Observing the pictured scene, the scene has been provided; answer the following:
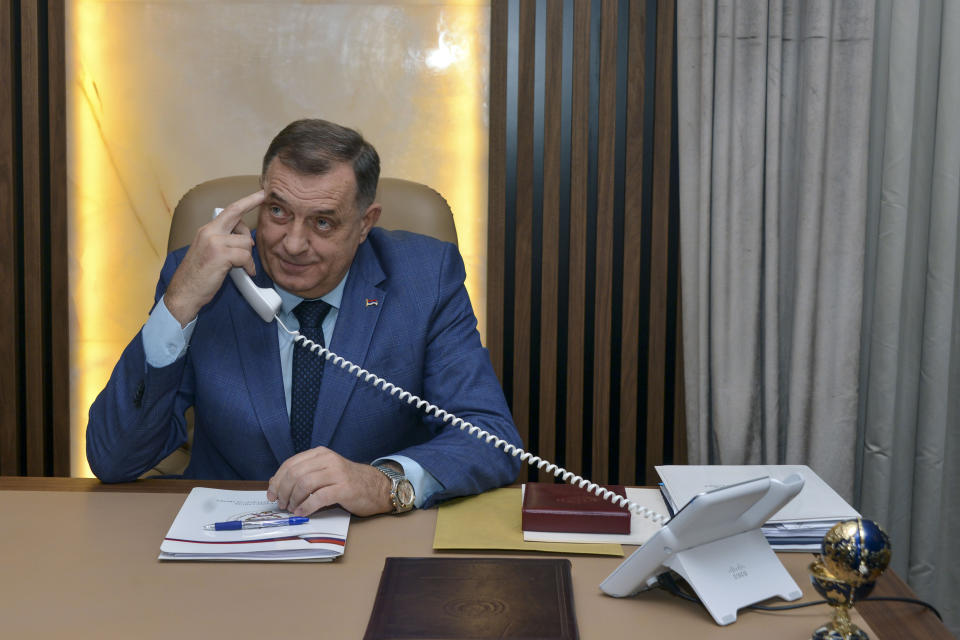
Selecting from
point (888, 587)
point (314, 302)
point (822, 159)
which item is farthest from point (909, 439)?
point (314, 302)

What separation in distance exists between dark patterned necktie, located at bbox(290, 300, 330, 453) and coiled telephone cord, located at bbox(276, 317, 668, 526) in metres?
0.02

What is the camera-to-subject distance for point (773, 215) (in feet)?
8.23

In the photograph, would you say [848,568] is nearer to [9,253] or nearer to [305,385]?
[305,385]

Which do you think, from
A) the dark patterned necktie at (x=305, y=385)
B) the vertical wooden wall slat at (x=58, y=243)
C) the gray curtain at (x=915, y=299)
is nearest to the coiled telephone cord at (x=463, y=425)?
the dark patterned necktie at (x=305, y=385)

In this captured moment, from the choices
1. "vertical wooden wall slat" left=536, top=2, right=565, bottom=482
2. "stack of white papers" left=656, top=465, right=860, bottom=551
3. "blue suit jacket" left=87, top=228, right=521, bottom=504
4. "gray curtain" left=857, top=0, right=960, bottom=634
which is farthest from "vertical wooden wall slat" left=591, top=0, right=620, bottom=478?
"stack of white papers" left=656, top=465, right=860, bottom=551

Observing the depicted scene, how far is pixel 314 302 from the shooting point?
1.78 metres

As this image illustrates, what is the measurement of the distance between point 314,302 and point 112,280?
130 cm

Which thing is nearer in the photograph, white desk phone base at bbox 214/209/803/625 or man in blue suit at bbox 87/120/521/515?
white desk phone base at bbox 214/209/803/625

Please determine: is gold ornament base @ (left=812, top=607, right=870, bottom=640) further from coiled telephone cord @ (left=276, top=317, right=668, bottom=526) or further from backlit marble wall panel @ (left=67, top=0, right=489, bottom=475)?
backlit marble wall panel @ (left=67, top=0, right=489, bottom=475)

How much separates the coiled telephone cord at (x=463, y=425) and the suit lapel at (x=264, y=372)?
5cm

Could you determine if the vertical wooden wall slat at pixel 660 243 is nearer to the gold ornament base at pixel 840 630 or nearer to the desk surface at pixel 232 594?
the desk surface at pixel 232 594

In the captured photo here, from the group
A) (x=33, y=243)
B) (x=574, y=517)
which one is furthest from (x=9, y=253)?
(x=574, y=517)

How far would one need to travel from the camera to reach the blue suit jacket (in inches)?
59.8

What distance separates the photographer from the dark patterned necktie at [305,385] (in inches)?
67.2
